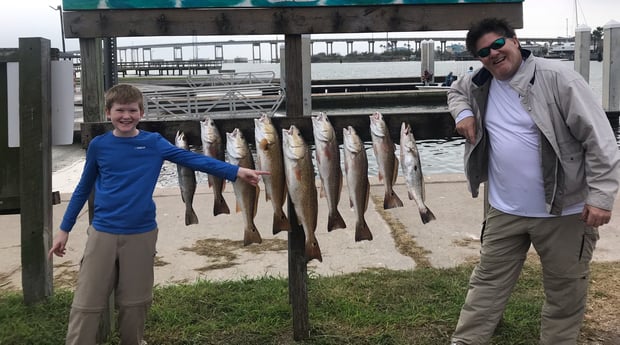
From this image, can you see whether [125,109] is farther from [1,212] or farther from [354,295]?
[354,295]

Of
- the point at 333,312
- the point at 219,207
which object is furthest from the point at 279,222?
the point at 333,312

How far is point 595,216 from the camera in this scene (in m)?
2.78

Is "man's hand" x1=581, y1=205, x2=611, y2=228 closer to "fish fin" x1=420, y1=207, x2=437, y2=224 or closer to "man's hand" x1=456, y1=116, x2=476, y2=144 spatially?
"man's hand" x1=456, y1=116, x2=476, y2=144

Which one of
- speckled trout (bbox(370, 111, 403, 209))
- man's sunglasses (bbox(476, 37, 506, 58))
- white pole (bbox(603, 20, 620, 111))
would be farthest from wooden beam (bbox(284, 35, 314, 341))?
white pole (bbox(603, 20, 620, 111))

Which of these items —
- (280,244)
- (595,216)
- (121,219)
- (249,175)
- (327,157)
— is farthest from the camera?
(280,244)

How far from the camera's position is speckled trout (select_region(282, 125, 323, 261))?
130 inches

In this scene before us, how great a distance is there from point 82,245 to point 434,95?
86.9 feet

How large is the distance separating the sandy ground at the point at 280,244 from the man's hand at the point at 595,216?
2479 millimetres

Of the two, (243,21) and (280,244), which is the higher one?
(243,21)

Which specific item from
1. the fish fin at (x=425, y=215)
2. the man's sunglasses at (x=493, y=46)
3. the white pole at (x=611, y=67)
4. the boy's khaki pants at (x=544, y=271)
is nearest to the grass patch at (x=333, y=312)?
the boy's khaki pants at (x=544, y=271)

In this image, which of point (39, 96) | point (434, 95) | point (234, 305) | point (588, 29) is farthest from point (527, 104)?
point (434, 95)

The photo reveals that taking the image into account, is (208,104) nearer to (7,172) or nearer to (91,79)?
(7,172)

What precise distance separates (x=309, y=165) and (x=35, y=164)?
6.98 feet

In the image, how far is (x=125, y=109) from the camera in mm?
3090
